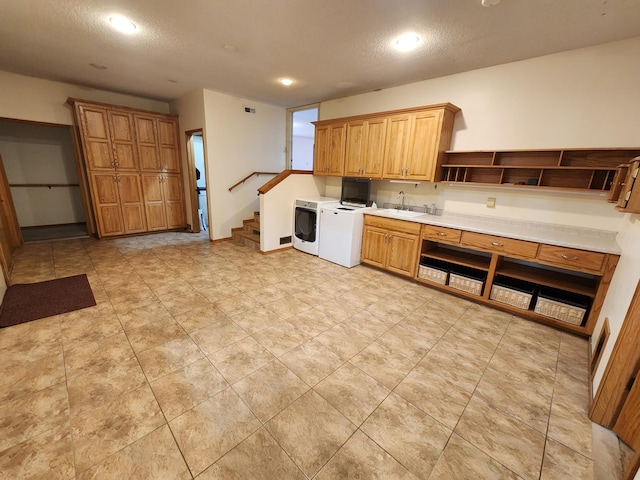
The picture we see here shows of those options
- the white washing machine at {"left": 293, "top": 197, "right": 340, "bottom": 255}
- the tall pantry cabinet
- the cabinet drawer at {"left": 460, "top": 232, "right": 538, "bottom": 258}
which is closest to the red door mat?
the tall pantry cabinet

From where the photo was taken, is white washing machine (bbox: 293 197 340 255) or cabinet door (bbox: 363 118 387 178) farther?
white washing machine (bbox: 293 197 340 255)

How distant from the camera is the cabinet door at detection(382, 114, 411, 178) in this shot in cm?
348

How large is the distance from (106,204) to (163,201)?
94 cm

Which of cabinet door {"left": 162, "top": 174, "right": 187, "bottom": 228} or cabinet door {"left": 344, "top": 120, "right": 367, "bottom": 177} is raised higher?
cabinet door {"left": 344, "top": 120, "right": 367, "bottom": 177}

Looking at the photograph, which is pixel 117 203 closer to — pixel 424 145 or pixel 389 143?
pixel 389 143

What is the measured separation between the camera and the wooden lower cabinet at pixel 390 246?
343 centimetres

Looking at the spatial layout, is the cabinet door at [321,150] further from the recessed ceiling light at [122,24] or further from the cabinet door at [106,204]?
the cabinet door at [106,204]

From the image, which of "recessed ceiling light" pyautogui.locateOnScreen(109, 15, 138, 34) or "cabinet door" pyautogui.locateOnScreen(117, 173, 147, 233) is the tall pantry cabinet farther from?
"recessed ceiling light" pyautogui.locateOnScreen(109, 15, 138, 34)

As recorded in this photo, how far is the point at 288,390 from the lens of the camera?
1737 mm

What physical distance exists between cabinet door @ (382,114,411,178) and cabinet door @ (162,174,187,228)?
437 centimetres

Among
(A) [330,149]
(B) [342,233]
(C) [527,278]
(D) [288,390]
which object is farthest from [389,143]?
(D) [288,390]

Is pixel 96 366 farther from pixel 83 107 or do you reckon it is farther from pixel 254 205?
pixel 83 107

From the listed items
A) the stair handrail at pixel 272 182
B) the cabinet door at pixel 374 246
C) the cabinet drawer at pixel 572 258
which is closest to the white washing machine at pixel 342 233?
the cabinet door at pixel 374 246

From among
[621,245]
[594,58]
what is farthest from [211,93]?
[621,245]
